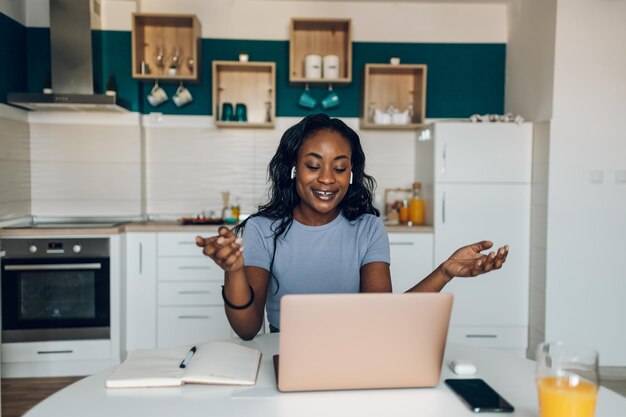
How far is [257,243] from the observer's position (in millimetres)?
1715

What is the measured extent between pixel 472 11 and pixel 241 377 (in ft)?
12.3

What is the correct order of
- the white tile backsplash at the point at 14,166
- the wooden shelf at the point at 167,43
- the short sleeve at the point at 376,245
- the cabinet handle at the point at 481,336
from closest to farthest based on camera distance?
1. the short sleeve at the point at 376,245
2. the white tile backsplash at the point at 14,166
3. the cabinet handle at the point at 481,336
4. the wooden shelf at the point at 167,43

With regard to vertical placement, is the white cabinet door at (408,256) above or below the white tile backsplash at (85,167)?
below

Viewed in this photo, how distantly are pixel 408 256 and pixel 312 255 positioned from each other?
2.00m

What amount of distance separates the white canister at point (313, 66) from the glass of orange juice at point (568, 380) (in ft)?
10.6

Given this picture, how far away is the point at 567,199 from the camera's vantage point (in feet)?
11.1

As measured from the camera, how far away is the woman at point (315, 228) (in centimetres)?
168

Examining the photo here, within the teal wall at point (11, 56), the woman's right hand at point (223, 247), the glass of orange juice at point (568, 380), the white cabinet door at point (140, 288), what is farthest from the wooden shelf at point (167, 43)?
the glass of orange juice at point (568, 380)

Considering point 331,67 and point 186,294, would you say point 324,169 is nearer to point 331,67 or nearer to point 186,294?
point 186,294

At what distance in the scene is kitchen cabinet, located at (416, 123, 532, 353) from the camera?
3.59 m

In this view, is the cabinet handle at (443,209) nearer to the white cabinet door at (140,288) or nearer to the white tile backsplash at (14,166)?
the white cabinet door at (140,288)

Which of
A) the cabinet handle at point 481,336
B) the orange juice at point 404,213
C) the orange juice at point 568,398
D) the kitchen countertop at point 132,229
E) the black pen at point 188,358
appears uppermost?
the orange juice at point 404,213

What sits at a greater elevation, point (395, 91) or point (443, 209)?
point (395, 91)

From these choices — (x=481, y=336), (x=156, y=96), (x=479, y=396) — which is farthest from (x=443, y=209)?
(x=479, y=396)
